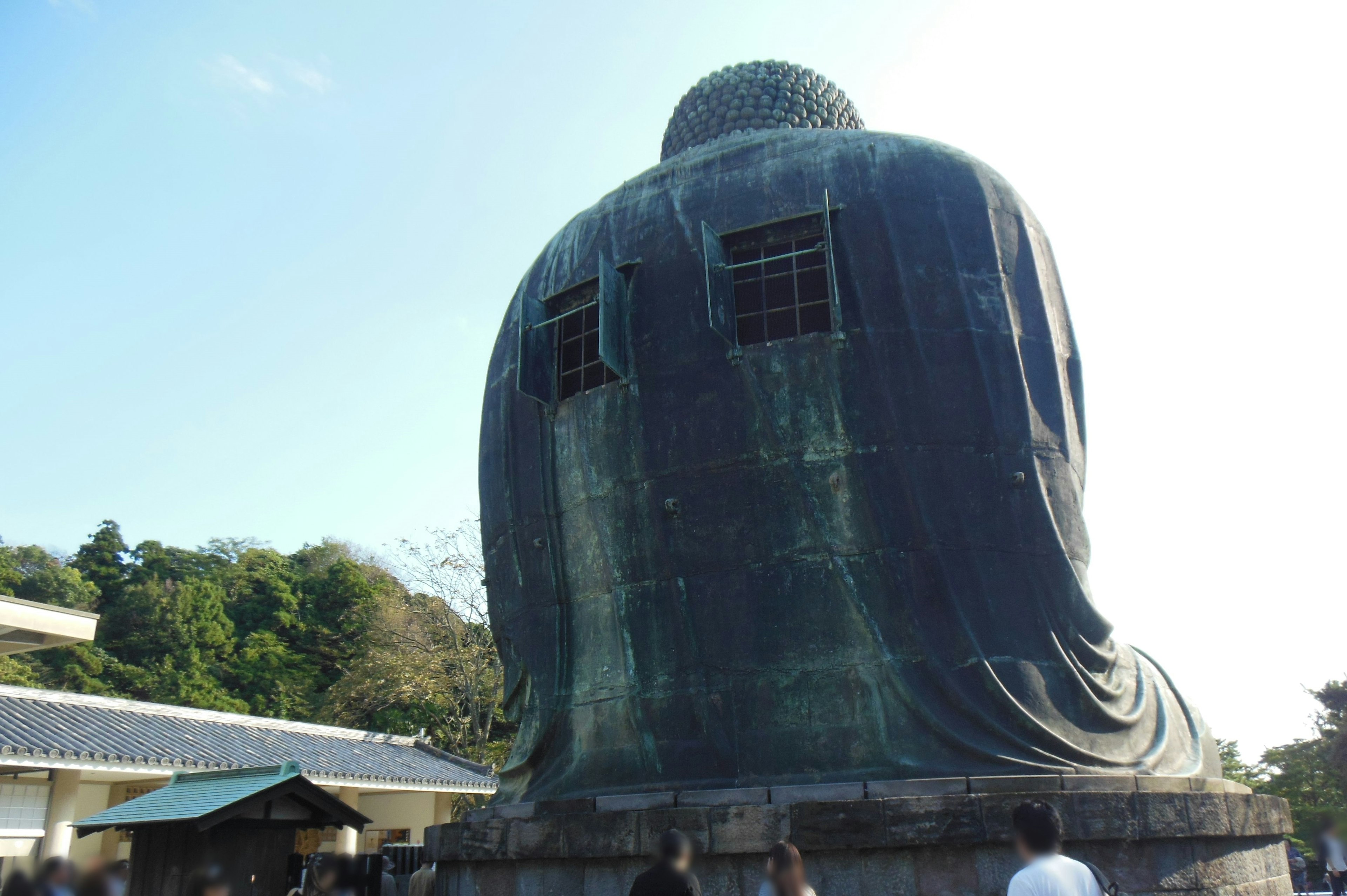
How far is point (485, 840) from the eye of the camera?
321 inches

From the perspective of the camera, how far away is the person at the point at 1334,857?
334 inches

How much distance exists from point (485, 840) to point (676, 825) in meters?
1.92

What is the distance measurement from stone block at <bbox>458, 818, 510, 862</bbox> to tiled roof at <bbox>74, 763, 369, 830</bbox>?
98cm

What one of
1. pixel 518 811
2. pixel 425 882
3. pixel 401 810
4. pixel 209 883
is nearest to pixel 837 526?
pixel 518 811

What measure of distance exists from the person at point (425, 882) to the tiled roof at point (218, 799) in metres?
0.65

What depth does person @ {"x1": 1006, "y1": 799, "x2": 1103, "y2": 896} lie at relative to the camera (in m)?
3.88

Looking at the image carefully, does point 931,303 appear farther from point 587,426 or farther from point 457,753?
point 457,753

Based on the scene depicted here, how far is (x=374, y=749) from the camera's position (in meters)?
22.1

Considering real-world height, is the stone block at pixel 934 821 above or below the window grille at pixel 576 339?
below

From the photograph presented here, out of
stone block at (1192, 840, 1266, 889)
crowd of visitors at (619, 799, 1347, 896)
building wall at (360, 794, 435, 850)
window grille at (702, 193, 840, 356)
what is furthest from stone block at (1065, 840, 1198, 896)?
building wall at (360, 794, 435, 850)

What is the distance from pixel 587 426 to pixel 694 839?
152 inches

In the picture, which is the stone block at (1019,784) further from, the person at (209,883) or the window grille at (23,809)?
the window grille at (23,809)

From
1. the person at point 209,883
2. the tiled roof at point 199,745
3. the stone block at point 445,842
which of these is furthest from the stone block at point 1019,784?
the tiled roof at point 199,745

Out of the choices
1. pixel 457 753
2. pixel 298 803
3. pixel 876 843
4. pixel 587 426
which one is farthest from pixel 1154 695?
pixel 457 753
